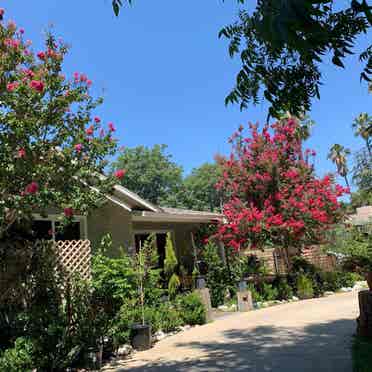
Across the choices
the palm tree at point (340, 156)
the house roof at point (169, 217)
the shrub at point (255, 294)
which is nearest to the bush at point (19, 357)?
the house roof at point (169, 217)

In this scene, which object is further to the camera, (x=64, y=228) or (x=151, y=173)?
(x=151, y=173)

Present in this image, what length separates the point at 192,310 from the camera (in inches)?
403

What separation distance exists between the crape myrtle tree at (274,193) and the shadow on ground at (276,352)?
5.47m

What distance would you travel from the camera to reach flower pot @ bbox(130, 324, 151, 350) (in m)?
7.99

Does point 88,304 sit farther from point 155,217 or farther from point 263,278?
point 263,278

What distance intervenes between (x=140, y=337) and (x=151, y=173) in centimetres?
3955

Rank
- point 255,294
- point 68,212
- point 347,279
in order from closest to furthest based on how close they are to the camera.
Answer: point 68,212, point 255,294, point 347,279

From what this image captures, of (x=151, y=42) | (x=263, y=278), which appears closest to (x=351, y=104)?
(x=151, y=42)

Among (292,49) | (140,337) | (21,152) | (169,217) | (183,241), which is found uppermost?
(21,152)

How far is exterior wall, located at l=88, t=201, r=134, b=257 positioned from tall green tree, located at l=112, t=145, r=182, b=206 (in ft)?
113

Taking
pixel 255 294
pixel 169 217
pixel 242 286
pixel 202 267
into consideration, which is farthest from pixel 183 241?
pixel 242 286

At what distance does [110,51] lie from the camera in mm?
8086

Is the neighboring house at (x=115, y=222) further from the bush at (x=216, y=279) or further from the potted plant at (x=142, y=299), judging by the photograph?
the bush at (x=216, y=279)

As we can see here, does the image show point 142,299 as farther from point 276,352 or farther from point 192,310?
point 276,352
